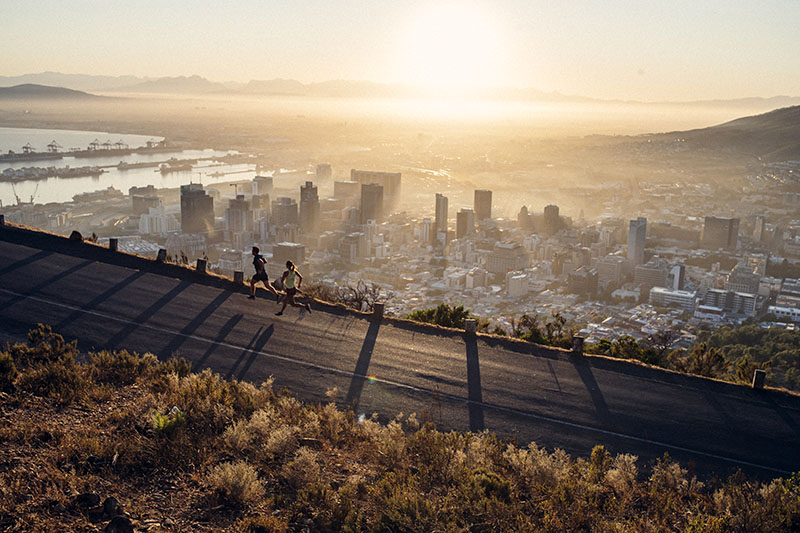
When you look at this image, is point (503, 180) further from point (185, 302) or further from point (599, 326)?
point (185, 302)

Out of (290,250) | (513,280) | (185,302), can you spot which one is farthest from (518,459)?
(290,250)

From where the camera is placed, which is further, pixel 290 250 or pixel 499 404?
pixel 290 250

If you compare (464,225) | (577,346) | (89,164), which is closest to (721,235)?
(464,225)

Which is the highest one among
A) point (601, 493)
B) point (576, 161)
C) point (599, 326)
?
point (576, 161)

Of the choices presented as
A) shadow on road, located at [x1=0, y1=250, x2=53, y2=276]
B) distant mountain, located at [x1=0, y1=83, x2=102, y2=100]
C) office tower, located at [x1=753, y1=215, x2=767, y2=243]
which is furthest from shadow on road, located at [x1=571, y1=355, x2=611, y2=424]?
distant mountain, located at [x1=0, y1=83, x2=102, y2=100]

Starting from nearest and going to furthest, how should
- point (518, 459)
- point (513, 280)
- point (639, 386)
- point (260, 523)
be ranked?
point (260, 523)
point (518, 459)
point (639, 386)
point (513, 280)

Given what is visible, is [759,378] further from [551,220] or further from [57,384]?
[551,220]
